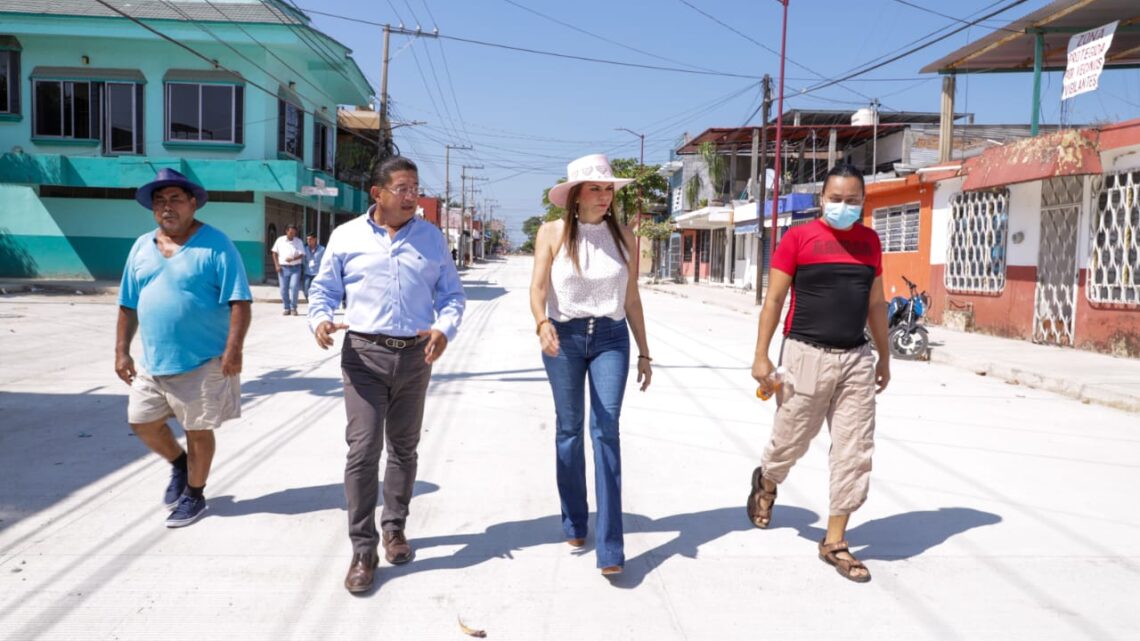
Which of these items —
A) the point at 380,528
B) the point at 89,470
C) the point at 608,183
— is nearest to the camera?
the point at 608,183

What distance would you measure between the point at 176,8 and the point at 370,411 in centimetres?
2636

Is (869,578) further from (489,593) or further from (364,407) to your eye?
(364,407)

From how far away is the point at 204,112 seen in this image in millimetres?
26188

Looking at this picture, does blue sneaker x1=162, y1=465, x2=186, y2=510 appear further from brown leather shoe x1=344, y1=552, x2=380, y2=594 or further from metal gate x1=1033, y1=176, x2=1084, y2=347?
metal gate x1=1033, y1=176, x2=1084, y2=347

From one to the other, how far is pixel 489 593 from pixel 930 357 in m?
10.8

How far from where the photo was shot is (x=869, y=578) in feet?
12.7

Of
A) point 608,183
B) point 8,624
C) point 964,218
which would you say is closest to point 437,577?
point 8,624

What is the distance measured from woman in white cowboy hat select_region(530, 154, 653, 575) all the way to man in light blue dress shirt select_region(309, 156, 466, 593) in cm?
48

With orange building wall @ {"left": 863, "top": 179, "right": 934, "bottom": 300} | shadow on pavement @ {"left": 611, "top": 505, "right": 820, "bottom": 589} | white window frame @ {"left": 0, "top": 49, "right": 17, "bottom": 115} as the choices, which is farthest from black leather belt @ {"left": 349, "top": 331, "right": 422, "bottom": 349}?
white window frame @ {"left": 0, "top": 49, "right": 17, "bottom": 115}

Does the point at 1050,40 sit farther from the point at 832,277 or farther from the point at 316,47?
the point at 316,47

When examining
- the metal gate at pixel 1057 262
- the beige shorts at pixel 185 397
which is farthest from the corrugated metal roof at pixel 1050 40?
the beige shorts at pixel 185 397

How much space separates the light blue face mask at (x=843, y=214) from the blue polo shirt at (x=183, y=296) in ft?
9.48

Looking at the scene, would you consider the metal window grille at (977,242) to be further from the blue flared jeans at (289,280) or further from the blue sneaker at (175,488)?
the blue sneaker at (175,488)

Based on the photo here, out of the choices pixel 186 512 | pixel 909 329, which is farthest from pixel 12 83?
pixel 186 512
